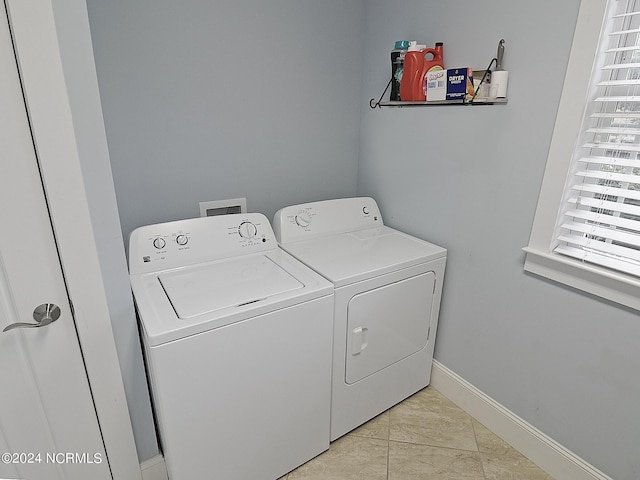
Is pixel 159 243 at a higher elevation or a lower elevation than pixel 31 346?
higher

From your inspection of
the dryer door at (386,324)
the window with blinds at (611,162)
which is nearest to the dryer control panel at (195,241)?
the dryer door at (386,324)

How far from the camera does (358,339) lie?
62.9 inches

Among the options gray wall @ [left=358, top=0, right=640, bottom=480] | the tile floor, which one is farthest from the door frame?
gray wall @ [left=358, top=0, right=640, bottom=480]

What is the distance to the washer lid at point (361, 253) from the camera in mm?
1543

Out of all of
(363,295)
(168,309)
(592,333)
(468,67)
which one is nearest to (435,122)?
(468,67)

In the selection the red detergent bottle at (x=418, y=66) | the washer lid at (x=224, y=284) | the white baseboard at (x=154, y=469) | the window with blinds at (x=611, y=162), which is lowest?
the white baseboard at (x=154, y=469)

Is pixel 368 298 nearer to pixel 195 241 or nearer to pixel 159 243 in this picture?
pixel 195 241

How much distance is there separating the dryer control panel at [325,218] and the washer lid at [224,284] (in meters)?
0.26

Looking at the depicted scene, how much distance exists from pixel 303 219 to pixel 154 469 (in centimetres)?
126

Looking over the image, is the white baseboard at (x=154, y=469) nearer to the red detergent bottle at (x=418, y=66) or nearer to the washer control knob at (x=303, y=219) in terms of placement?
the washer control knob at (x=303, y=219)

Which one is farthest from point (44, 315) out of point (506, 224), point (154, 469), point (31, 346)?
point (506, 224)

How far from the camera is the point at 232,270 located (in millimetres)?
1557

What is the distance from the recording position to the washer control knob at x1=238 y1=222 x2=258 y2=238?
5.65ft

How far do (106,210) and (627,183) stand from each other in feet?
5.59
